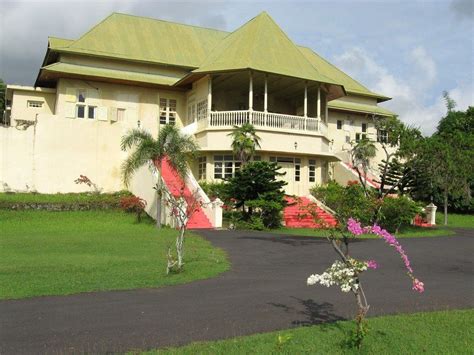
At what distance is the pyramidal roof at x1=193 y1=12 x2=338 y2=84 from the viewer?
27.4m

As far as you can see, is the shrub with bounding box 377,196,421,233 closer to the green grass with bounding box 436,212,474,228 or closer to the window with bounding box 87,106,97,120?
the green grass with bounding box 436,212,474,228

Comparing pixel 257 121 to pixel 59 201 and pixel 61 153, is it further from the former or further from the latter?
pixel 59 201

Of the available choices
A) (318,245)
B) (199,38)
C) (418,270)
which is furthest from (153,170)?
(199,38)

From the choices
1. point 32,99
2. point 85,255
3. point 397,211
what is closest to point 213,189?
point 397,211

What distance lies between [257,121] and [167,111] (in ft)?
24.7

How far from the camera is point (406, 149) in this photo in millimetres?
23250

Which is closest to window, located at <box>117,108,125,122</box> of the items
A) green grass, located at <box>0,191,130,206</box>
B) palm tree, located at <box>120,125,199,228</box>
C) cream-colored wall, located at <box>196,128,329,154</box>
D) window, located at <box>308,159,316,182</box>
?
cream-colored wall, located at <box>196,128,329,154</box>

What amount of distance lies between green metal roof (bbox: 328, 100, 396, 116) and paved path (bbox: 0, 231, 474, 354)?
2517cm

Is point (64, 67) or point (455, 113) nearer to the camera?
point (64, 67)

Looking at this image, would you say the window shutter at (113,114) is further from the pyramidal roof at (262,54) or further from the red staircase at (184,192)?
the red staircase at (184,192)

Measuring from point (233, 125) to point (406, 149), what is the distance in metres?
9.00

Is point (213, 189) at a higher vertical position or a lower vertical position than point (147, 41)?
lower

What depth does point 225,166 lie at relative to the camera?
91.0 feet

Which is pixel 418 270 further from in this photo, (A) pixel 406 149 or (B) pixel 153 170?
(B) pixel 153 170
